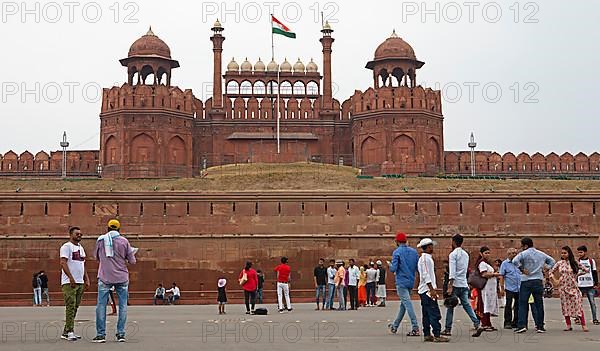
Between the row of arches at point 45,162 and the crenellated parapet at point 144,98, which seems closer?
the crenellated parapet at point 144,98

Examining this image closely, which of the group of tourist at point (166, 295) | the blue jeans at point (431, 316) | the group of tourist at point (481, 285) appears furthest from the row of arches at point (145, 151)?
the blue jeans at point (431, 316)

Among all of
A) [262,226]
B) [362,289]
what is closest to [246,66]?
[262,226]

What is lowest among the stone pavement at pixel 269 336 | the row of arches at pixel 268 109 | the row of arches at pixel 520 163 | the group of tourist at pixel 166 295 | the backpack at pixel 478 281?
the group of tourist at pixel 166 295

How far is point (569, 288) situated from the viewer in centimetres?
1231

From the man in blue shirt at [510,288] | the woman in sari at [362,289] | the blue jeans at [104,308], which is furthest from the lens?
the woman in sari at [362,289]

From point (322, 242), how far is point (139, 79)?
19374 mm

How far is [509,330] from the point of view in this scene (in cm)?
1220

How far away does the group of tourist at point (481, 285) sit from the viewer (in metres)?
10.7

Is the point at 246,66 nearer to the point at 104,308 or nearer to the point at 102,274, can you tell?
the point at 102,274

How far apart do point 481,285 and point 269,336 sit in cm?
307

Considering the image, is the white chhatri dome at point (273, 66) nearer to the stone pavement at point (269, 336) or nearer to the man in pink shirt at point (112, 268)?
the stone pavement at point (269, 336)

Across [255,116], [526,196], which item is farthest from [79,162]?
[526,196]

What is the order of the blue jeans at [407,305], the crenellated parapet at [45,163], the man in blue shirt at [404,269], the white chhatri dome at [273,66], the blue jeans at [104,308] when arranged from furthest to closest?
the white chhatri dome at [273,66]
the crenellated parapet at [45,163]
the man in blue shirt at [404,269]
the blue jeans at [407,305]
the blue jeans at [104,308]

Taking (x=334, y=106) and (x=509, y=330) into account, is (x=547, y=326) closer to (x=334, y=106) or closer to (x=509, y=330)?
(x=509, y=330)
